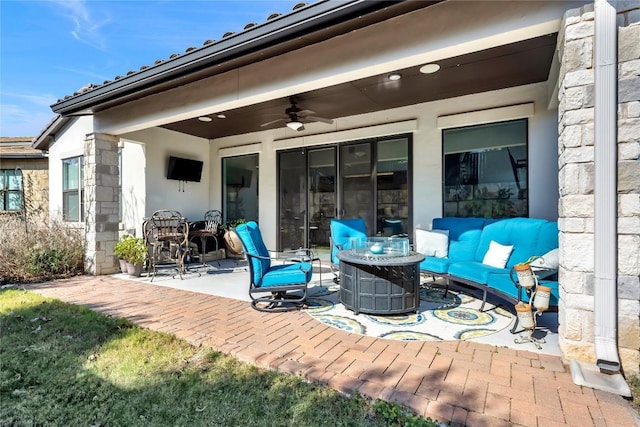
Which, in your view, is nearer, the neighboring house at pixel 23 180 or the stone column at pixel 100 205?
the stone column at pixel 100 205

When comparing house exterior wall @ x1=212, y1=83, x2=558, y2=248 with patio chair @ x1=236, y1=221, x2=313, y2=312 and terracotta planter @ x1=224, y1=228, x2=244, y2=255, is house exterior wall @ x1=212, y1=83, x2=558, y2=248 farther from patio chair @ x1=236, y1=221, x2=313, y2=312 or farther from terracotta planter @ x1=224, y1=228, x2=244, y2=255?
patio chair @ x1=236, y1=221, x2=313, y2=312

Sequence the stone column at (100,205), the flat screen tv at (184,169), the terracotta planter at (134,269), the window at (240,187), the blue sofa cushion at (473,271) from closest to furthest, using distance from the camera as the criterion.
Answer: the blue sofa cushion at (473,271)
the terracotta planter at (134,269)
the stone column at (100,205)
the flat screen tv at (184,169)
the window at (240,187)

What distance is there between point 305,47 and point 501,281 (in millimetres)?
3259

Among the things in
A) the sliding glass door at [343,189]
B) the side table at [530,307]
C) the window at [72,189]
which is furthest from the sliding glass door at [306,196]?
the window at [72,189]

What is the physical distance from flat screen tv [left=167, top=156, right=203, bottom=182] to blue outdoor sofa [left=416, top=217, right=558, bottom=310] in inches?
224

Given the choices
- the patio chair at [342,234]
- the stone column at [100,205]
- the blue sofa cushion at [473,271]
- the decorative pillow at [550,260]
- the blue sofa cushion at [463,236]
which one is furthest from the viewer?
the stone column at [100,205]

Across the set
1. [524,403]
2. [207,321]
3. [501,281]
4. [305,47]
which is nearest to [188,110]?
[305,47]

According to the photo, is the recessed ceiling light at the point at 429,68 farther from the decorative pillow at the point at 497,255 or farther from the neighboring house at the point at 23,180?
the neighboring house at the point at 23,180

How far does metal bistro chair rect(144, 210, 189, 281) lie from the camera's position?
221 inches

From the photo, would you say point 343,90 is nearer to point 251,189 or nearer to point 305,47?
point 305,47

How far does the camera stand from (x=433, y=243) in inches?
185

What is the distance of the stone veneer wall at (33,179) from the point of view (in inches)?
387

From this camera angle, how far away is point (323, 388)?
2033 mm

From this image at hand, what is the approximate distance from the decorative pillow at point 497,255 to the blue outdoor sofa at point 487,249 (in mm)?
62
